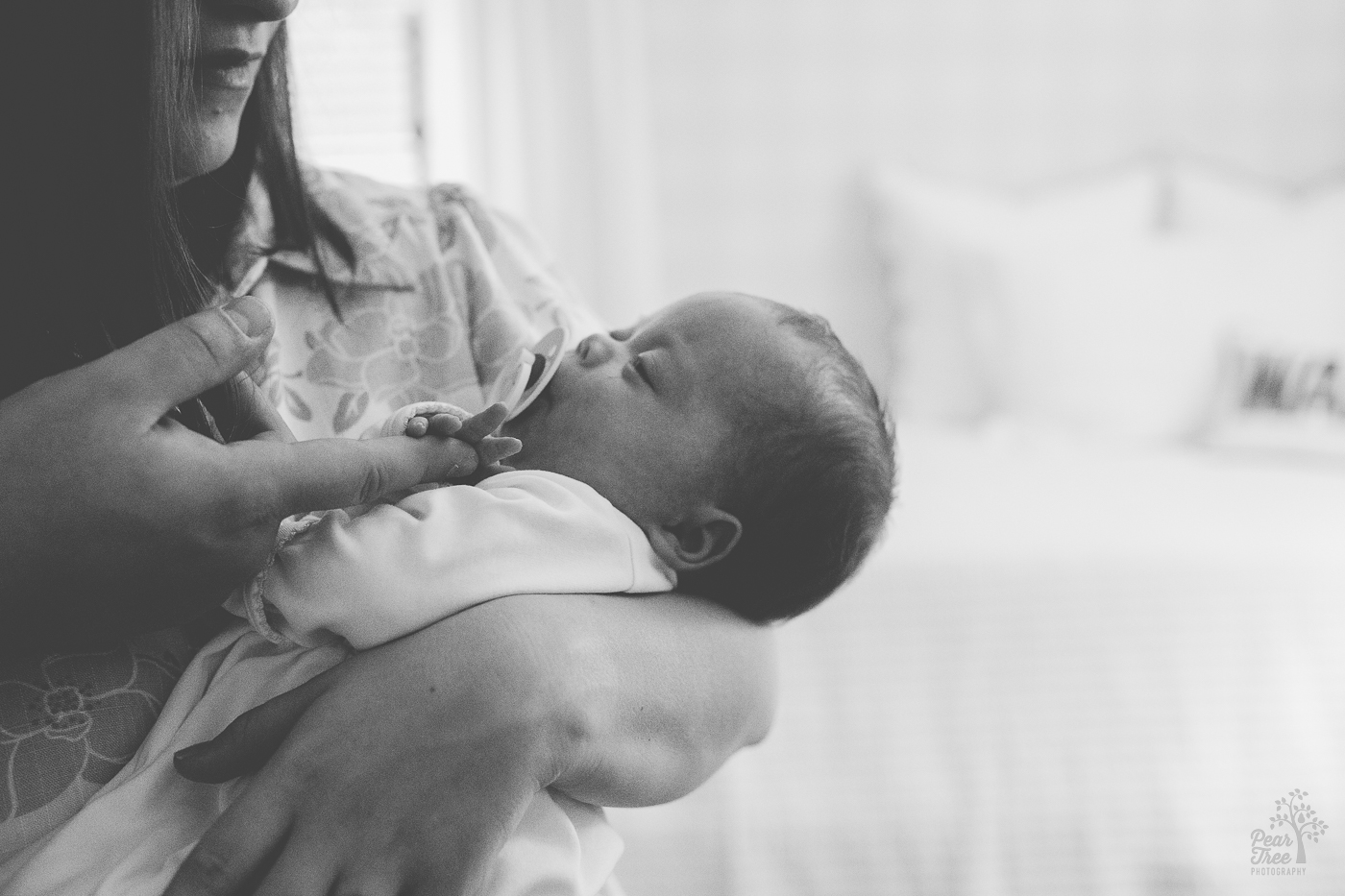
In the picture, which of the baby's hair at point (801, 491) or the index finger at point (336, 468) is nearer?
the index finger at point (336, 468)

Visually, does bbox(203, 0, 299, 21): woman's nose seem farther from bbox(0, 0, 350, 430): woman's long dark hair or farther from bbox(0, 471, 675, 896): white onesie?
bbox(0, 471, 675, 896): white onesie

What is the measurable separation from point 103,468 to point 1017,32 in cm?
309

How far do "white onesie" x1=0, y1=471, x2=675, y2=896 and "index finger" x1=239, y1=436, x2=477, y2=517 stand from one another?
0.16ft

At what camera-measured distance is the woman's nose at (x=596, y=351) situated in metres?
0.97

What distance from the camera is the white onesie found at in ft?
2.35

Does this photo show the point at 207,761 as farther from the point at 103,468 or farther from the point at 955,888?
the point at 955,888

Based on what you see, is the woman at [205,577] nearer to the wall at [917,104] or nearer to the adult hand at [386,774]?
the adult hand at [386,774]

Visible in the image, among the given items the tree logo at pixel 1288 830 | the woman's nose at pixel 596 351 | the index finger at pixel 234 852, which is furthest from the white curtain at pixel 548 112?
the index finger at pixel 234 852

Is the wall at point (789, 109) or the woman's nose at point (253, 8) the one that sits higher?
the woman's nose at point (253, 8)

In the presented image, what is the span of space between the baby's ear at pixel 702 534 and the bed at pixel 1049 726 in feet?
2.60

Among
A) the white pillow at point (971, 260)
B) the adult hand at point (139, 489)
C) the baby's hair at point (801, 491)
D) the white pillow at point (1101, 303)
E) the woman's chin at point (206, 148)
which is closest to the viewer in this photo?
the adult hand at point (139, 489)

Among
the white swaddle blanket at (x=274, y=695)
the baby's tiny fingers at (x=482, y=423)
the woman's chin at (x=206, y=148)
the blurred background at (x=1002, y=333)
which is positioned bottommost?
the blurred background at (x=1002, y=333)

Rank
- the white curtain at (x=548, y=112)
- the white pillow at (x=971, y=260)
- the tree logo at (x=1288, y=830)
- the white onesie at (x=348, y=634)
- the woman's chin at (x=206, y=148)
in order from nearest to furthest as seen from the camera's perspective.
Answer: the white onesie at (x=348, y=634), the woman's chin at (x=206, y=148), the tree logo at (x=1288, y=830), the white pillow at (x=971, y=260), the white curtain at (x=548, y=112)

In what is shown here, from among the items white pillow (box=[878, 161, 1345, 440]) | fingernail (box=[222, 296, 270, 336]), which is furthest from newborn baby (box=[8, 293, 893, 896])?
white pillow (box=[878, 161, 1345, 440])
